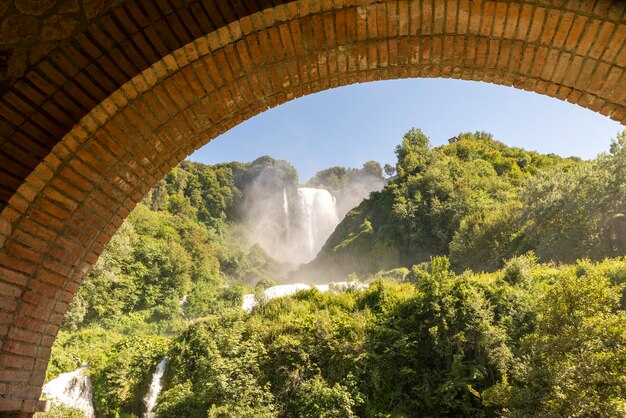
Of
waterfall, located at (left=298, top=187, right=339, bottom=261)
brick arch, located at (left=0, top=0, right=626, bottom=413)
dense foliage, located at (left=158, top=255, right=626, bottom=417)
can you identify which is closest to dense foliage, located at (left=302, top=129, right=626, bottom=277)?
dense foliage, located at (left=158, top=255, right=626, bottom=417)

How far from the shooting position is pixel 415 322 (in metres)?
15.7

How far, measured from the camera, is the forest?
1045cm

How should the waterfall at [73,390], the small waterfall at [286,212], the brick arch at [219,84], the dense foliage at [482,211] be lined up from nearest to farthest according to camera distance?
1. the brick arch at [219,84]
2. the waterfall at [73,390]
3. the dense foliage at [482,211]
4. the small waterfall at [286,212]

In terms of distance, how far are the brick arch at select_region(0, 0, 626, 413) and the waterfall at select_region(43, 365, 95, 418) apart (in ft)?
64.4

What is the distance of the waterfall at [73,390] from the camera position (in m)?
19.1

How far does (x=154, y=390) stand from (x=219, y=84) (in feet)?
64.6

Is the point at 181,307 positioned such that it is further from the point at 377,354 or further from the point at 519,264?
the point at 519,264

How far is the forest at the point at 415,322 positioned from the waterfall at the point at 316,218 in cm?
2316

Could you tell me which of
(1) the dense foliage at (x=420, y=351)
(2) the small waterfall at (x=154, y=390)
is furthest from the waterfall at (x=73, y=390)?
(1) the dense foliage at (x=420, y=351)

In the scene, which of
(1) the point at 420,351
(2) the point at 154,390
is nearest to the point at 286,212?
(2) the point at 154,390

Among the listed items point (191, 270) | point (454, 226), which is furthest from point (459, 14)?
point (191, 270)

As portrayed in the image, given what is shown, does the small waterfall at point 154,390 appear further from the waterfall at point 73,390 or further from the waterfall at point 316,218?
the waterfall at point 316,218

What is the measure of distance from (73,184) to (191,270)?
142ft

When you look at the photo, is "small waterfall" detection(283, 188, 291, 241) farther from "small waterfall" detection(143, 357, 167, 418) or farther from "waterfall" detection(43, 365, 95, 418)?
"small waterfall" detection(143, 357, 167, 418)
